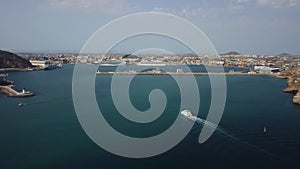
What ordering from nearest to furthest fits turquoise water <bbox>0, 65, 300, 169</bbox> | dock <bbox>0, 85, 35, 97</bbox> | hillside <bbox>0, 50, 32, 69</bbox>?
turquoise water <bbox>0, 65, 300, 169</bbox>
dock <bbox>0, 85, 35, 97</bbox>
hillside <bbox>0, 50, 32, 69</bbox>

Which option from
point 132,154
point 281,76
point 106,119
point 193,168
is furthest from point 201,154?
point 281,76

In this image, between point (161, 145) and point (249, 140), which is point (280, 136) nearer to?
point (249, 140)

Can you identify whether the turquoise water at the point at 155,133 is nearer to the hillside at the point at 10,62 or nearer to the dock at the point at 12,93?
the dock at the point at 12,93

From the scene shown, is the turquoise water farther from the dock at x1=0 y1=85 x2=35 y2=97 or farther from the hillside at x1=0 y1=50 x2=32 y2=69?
the hillside at x1=0 y1=50 x2=32 y2=69

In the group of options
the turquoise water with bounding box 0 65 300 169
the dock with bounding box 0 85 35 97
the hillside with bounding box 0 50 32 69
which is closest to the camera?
the turquoise water with bounding box 0 65 300 169

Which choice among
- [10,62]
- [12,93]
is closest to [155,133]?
[12,93]

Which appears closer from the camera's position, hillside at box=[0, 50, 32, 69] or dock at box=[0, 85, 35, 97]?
dock at box=[0, 85, 35, 97]

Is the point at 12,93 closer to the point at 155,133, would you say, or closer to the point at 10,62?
the point at 155,133

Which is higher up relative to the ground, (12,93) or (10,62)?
(10,62)

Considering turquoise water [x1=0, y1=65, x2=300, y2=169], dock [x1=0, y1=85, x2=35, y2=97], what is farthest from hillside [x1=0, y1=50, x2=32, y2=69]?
turquoise water [x1=0, y1=65, x2=300, y2=169]

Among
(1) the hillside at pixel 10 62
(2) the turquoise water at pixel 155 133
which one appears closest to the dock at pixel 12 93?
(2) the turquoise water at pixel 155 133

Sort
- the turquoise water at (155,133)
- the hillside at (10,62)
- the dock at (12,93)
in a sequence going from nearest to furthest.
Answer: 1. the turquoise water at (155,133)
2. the dock at (12,93)
3. the hillside at (10,62)
